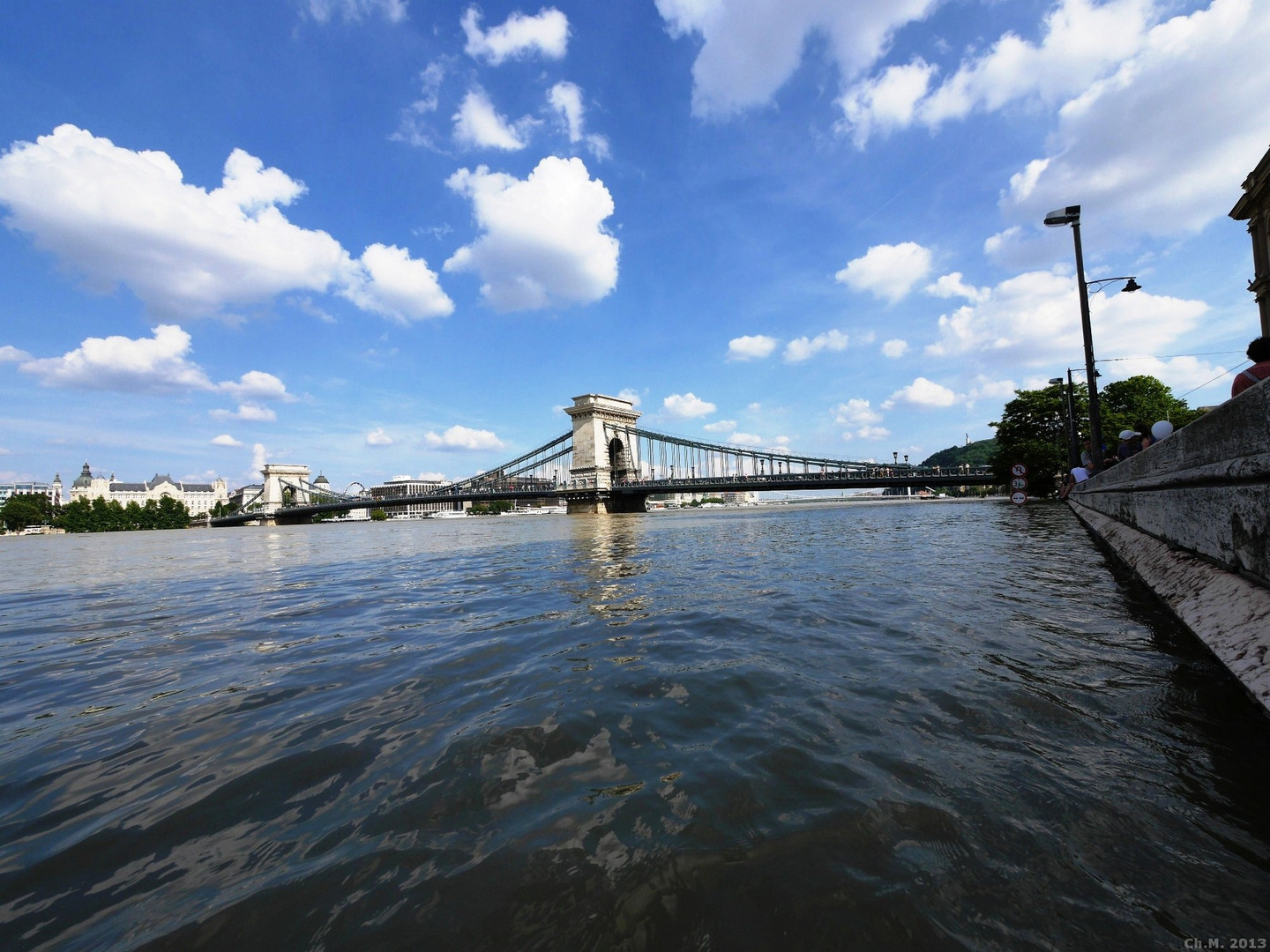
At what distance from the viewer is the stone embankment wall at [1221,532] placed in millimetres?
2404

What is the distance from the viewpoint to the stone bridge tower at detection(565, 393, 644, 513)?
58.8 m

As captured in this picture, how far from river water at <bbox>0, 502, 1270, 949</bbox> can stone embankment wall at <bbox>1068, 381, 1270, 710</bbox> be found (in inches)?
12.3

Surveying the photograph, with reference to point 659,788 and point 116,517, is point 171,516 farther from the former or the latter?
point 659,788

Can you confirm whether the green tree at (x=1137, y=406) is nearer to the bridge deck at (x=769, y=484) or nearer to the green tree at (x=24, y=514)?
the bridge deck at (x=769, y=484)

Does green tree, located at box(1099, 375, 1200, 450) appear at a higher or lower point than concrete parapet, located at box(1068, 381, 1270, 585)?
higher

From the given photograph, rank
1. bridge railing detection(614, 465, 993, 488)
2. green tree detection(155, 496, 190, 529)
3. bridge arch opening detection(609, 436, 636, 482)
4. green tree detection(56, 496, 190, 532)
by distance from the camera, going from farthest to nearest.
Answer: green tree detection(155, 496, 190, 529), green tree detection(56, 496, 190, 532), bridge arch opening detection(609, 436, 636, 482), bridge railing detection(614, 465, 993, 488)

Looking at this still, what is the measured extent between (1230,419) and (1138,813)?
2.49 meters

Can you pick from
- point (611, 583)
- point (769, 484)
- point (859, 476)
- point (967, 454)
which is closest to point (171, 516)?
point (769, 484)

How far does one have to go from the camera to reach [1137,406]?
3734 centimetres

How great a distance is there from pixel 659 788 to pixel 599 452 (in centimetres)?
6091

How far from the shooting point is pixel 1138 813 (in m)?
1.78

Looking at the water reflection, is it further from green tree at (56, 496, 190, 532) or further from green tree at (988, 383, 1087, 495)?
green tree at (56, 496, 190, 532)

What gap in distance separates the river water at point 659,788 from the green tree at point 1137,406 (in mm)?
41460

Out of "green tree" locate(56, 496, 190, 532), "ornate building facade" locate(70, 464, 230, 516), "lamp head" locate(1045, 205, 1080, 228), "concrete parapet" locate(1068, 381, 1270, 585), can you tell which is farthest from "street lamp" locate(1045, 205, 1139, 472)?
"ornate building facade" locate(70, 464, 230, 516)
